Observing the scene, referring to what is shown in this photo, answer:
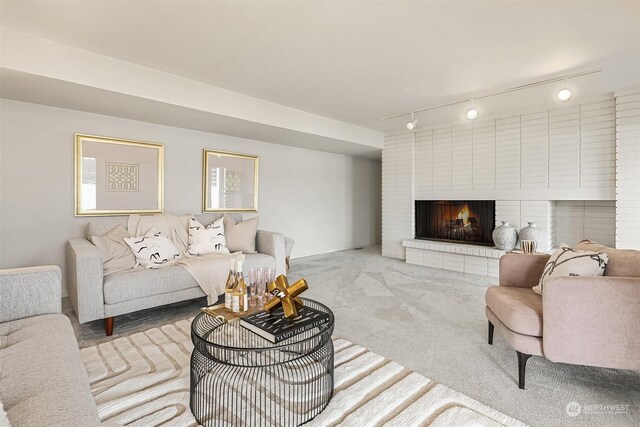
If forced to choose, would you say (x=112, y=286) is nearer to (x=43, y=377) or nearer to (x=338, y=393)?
(x=43, y=377)

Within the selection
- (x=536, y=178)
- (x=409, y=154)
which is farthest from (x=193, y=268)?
(x=536, y=178)

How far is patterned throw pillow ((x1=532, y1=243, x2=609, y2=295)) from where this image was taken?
182 centimetres

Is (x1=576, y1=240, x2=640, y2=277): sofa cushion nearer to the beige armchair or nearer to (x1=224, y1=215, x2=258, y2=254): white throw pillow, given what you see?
the beige armchair

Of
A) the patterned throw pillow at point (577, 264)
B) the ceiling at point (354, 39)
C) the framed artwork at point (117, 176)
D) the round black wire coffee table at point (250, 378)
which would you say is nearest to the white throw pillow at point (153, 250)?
the framed artwork at point (117, 176)

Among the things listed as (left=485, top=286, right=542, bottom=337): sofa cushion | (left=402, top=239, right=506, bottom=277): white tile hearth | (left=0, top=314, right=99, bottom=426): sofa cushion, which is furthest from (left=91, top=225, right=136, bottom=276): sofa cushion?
(left=402, top=239, right=506, bottom=277): white tile hearth

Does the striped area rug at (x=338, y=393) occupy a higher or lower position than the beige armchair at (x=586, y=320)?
lower

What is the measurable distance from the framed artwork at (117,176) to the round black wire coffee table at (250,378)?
8.54 ft

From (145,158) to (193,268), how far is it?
1.76 m

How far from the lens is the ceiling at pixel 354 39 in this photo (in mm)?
2100

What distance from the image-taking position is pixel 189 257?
3.31m

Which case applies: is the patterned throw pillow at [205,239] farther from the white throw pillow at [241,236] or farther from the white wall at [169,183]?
the white wall at [169,183]

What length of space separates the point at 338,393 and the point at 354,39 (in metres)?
2.46

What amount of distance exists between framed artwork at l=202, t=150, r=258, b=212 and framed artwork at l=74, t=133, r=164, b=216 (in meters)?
0.62

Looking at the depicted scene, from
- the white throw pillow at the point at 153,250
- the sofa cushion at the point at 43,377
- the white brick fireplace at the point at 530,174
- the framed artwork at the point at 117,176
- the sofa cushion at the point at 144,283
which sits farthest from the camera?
the white brick fireplace at the point at 530,174
